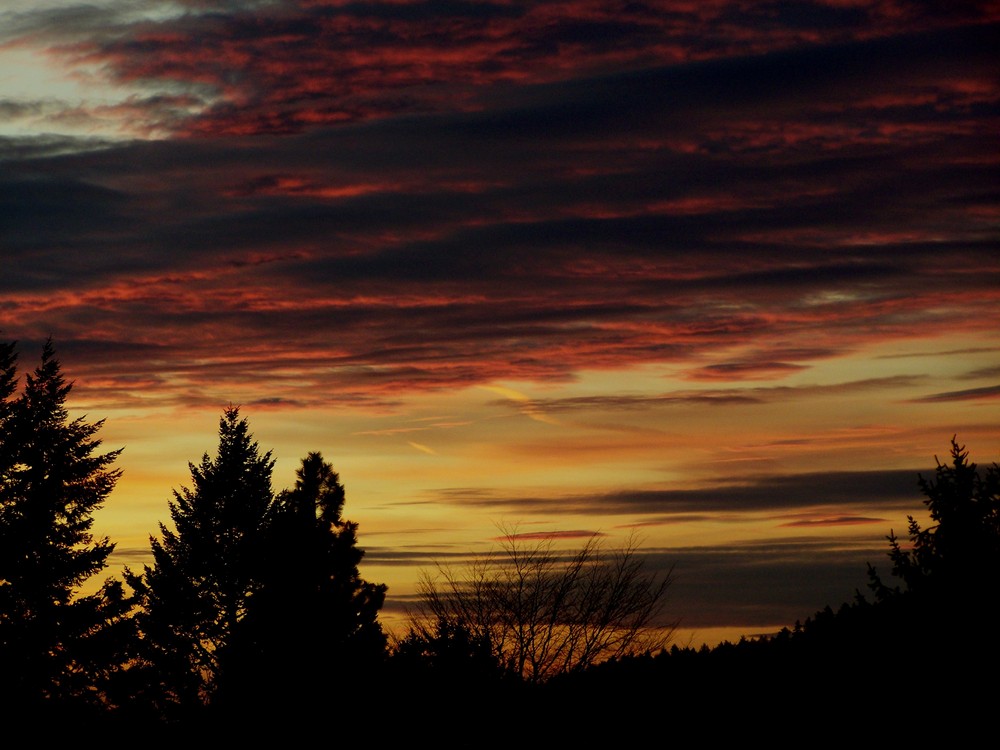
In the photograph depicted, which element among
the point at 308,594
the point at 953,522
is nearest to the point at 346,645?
the point at 308,594

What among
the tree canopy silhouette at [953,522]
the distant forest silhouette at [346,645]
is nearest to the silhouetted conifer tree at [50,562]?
the distant forest silhouette at [346,645]

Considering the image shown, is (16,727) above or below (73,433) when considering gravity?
below

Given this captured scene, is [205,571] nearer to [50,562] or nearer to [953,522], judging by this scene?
[50,562]

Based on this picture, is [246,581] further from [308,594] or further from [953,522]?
[953,522]

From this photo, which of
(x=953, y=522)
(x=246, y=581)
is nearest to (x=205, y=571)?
(x=246, y=581)

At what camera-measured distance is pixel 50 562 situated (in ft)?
156

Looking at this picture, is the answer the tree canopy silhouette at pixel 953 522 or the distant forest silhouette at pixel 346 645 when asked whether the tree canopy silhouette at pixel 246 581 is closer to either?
the distant forest silhouette at pixel 346 645

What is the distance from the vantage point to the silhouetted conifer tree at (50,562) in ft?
151

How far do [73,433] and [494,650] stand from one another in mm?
24895

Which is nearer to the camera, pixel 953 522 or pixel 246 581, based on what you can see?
pixel 953 522

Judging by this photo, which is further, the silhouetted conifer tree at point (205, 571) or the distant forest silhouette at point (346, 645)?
the silhouetted conifer tree at point (205, 571)

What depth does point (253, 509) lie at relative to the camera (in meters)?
57.2

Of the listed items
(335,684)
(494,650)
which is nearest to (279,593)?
(494,650)

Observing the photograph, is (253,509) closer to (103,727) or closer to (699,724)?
(103,727)
